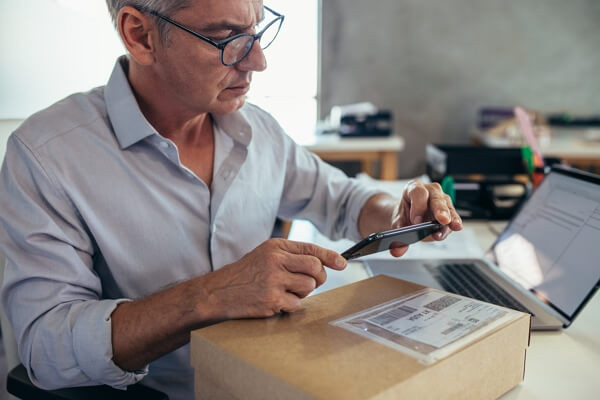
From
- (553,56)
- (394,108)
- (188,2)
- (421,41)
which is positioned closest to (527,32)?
(553,56)

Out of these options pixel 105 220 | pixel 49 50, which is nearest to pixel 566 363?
pixel 105 220

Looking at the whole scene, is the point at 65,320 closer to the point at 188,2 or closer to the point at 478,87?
the point at 188,2

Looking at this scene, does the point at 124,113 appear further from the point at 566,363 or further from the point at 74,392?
the point at 566,363

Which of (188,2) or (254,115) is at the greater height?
(188,2)

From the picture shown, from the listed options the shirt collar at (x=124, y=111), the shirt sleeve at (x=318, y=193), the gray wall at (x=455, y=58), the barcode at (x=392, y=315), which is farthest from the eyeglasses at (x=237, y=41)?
the gray wall at (x=455, y=58)

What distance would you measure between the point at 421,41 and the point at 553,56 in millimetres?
902

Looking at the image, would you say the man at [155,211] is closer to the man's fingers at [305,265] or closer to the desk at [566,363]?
the man's fingers at [305,265]

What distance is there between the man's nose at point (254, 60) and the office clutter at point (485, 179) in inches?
31.5

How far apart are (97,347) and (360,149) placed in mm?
2002

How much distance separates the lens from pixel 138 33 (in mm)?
928

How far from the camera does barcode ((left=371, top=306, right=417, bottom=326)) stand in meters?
0.64

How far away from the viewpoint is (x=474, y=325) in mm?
624

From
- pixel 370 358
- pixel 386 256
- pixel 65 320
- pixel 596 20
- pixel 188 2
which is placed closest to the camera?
pixel 370 358

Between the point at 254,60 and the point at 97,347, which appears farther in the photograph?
the point at 254,60
